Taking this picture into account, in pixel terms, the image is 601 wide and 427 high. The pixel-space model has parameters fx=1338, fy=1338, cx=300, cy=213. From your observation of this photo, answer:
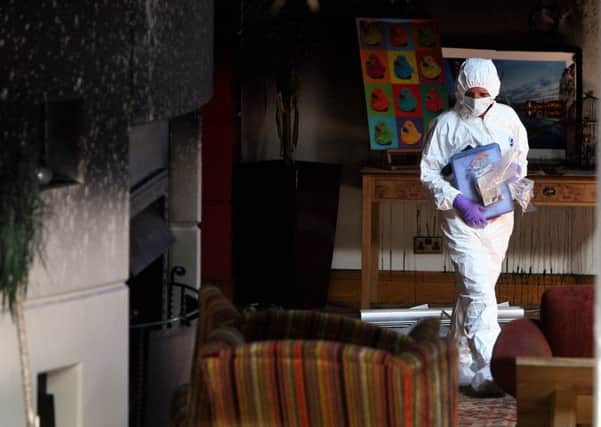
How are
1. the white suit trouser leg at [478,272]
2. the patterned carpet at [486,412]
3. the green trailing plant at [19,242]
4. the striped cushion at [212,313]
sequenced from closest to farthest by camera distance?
the green trailing plant at [19,242] → the striped cushion at [212,313] → the patterned carpet at [486,412] → the white suit trouser leg at [478,272]

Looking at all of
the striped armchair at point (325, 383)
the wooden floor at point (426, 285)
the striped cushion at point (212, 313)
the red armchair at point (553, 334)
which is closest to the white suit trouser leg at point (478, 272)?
the red armchair at point (553, 334)

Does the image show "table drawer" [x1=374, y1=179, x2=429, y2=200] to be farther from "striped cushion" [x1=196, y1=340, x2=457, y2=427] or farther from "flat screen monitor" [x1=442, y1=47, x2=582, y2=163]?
"striped cushion" [x1=196, y1=340, x2=457, y2=427]

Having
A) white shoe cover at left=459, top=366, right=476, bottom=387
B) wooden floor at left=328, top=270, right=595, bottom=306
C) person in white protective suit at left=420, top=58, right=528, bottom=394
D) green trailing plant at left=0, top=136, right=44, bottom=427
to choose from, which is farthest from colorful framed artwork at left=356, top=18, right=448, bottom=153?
green trailing plant at left=0, top=136, right=44, bottom=427

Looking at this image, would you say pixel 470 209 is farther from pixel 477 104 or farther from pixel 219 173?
pixel 219 173

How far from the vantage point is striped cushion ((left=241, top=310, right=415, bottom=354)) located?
3.71m

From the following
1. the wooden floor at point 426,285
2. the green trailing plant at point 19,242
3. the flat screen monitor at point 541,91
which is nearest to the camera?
the green trailing plant at point 19,242

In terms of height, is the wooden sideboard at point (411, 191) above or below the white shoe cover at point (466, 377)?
above

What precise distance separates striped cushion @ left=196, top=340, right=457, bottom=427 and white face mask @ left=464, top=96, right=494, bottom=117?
3.02 meters

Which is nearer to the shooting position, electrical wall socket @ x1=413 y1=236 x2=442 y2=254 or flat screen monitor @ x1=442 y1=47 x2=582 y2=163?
flat screen monitor @ x1=442 y1=47 x2=582 y2=163

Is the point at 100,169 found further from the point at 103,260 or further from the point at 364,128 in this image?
the point at 364,128

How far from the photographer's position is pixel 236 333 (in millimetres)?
3502

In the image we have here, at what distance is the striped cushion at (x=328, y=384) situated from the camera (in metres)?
3.24

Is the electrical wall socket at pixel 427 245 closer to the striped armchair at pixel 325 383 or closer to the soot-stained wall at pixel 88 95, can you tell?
the soot-stained wall at pixel 88 95

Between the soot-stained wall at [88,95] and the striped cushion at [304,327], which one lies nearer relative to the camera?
the soot-stained wall at [88,95]
